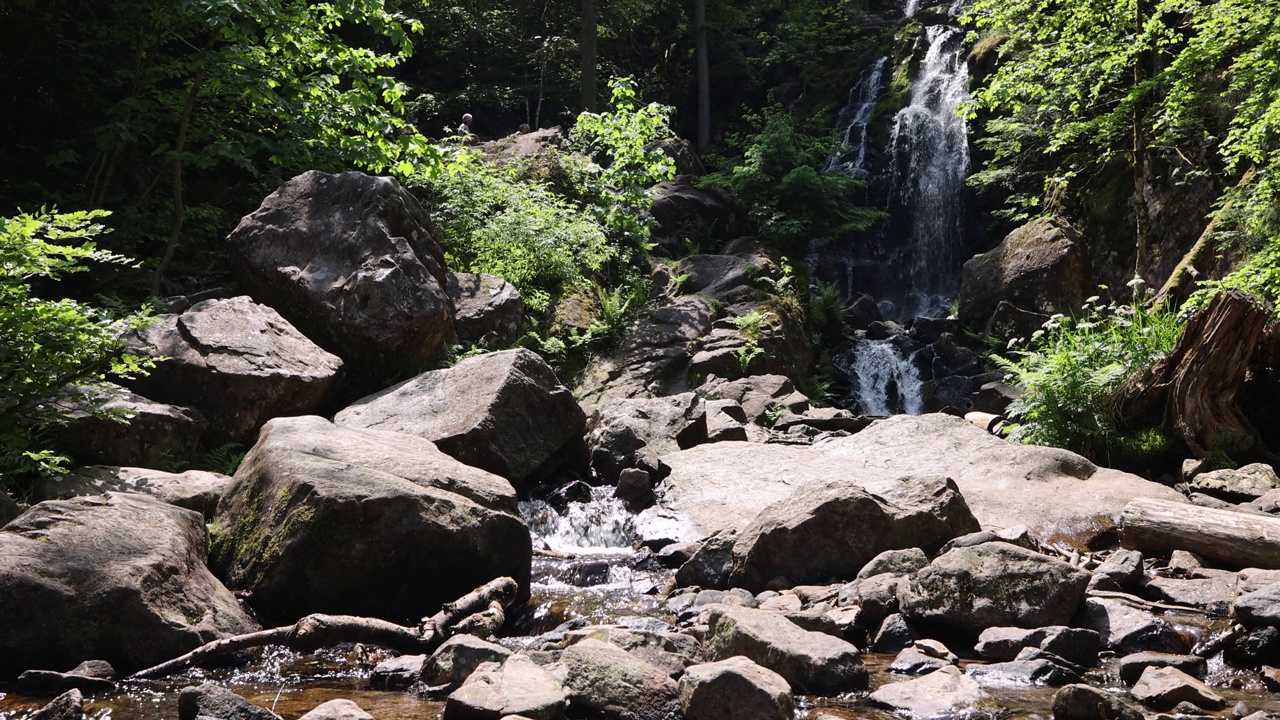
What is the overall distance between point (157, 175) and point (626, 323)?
728 centimetres

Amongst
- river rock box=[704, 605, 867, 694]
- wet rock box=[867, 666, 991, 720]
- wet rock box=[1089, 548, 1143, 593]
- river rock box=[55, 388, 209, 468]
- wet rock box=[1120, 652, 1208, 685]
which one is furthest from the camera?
river rock box=[55, 388, 209, 468]

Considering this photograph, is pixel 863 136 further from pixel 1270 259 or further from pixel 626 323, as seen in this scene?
pixel 1270 259

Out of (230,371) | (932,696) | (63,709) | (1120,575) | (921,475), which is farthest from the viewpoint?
(230,371)

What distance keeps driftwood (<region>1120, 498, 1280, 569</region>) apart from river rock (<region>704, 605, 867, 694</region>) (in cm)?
386

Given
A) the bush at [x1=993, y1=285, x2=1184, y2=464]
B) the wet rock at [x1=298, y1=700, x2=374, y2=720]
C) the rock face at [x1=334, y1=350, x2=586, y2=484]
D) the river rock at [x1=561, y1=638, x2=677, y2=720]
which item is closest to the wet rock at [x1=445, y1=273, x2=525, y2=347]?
the rock face at [x1=334, y1=350, x2=586, y2=484]

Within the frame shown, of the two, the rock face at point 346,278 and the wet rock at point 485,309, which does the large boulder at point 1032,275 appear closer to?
the wet rock at point 485,309

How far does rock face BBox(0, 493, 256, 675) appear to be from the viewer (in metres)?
5.08

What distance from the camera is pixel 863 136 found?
86.6 feet

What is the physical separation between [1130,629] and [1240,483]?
14.2ft

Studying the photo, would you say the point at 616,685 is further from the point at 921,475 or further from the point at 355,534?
the point at 921,475

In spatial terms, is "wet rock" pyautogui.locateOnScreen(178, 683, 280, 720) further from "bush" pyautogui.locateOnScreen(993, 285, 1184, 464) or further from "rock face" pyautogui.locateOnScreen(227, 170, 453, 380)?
"bush" pyautogui.locateOnScreen(993, 285, 1184, 464)

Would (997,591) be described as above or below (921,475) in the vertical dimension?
below

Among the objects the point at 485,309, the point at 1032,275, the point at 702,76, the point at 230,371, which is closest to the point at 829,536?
the point at 230,371

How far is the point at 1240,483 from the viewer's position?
9.02 meters
